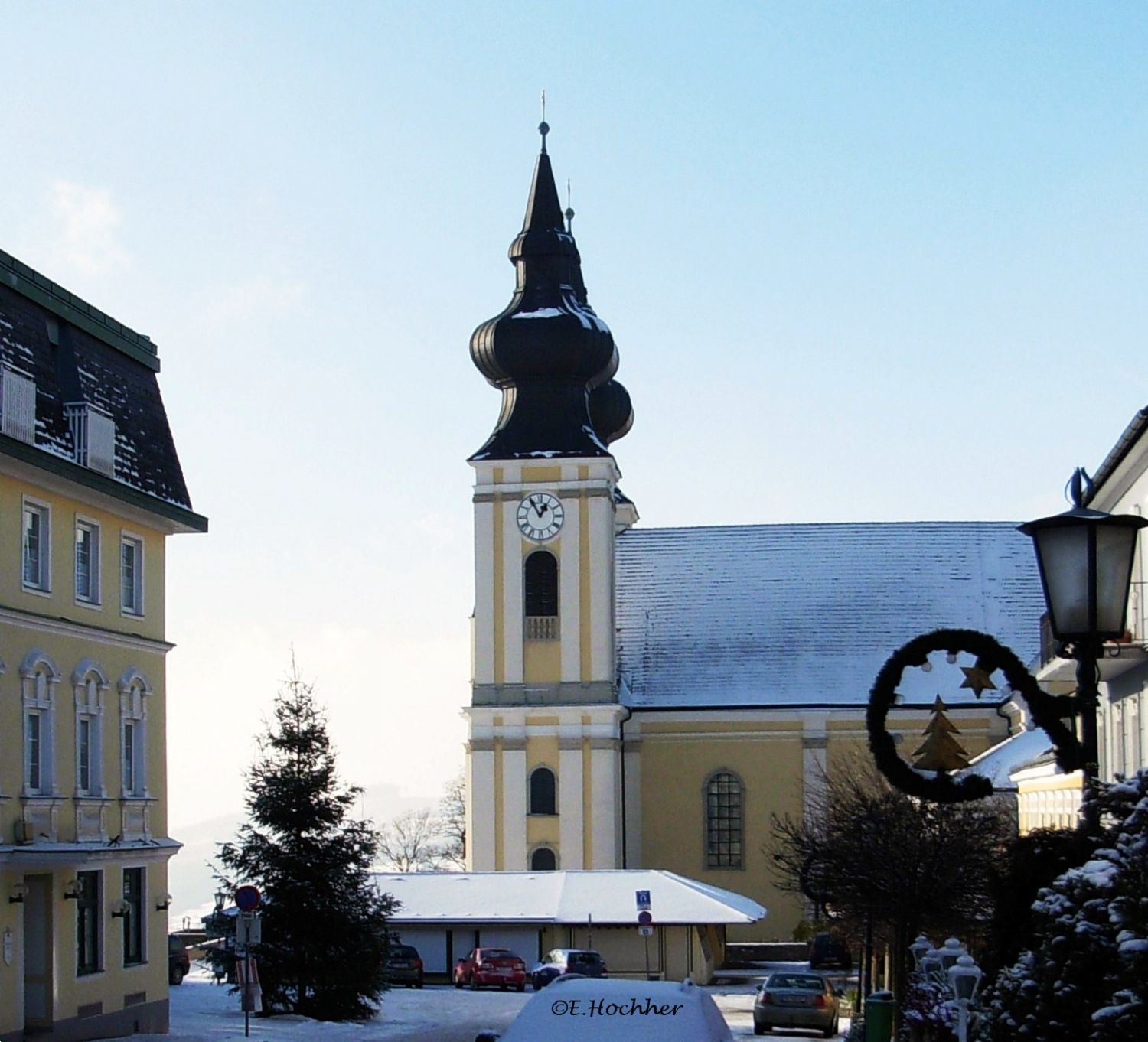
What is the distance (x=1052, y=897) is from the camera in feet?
30.0

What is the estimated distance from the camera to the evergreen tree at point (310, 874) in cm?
3309

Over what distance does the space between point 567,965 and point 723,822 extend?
19.1 metres

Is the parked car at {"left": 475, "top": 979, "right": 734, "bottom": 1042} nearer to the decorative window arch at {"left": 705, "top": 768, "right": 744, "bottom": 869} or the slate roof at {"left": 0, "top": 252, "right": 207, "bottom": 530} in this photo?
the slate roof at {"left": 0, "top": 252, "right": 207, "bottom": 530}

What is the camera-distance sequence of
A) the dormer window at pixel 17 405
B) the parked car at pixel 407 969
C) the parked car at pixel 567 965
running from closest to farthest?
the dormer window at pixel 17 405 → the parked car at pixel 567 965 → the parked car at pixel 407 969

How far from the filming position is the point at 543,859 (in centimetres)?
5838

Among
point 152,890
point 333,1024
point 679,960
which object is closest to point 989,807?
point 679,960

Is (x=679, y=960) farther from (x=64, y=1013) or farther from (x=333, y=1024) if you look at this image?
(x=64, y=1013)

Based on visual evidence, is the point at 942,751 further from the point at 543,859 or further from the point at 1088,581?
the point at 543,859

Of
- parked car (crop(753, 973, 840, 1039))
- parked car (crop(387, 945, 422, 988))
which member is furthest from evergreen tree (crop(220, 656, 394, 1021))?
parked car (crop(387, 945, 422, 988))

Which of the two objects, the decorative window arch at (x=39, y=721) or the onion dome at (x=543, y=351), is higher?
the onion dome at (x=543, y=351)

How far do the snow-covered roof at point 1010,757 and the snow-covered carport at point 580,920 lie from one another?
674 centimetres

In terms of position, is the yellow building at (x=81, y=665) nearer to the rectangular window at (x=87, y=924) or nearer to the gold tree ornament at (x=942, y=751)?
the rectangular window at (x=87, y=924)

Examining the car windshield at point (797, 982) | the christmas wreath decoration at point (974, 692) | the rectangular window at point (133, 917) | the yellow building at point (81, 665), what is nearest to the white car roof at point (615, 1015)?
the christmas wreath decoration at point (974, 692)

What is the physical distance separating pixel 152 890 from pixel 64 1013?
13.3 feet
